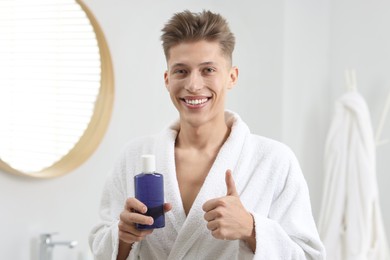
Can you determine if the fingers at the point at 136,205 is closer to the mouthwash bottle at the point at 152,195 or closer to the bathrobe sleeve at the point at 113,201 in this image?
the mouthwash bottle at the point at 152,195

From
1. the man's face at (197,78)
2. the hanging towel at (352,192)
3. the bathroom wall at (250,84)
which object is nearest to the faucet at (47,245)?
the bathroom wall at (250,84)

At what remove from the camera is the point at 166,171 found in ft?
5.08

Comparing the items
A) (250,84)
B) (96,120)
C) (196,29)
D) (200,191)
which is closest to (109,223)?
(200,191)

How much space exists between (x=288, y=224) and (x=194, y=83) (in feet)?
1.27

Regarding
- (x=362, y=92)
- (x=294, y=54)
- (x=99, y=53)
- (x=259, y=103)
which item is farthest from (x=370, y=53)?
(x=99, y=53)

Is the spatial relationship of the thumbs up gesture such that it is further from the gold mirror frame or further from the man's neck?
the gold mirror frame

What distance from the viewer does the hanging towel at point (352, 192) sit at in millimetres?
2670

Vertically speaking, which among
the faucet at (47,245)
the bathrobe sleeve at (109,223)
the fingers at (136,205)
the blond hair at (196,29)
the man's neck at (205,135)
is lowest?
the faucet at (47,245)

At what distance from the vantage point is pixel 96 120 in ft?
7.48

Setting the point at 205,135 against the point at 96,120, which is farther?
the point at 96,120

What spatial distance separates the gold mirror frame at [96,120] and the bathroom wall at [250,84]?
4cm

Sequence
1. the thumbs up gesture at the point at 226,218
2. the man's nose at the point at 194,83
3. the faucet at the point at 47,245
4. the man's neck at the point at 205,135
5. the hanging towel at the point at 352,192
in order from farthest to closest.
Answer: the hanging towel at the point at 352,192 < the faucet at the point at 47,245 < the man's neck at the point at 205,135 < the man's nose at the point at 194,83 < the thumbs up gesture at the point at 226,218

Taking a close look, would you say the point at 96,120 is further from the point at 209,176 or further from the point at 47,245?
the point at 209,176

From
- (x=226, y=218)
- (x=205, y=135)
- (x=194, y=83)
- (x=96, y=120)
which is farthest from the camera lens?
(x=96, y=120)
